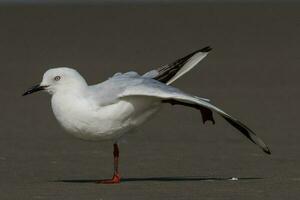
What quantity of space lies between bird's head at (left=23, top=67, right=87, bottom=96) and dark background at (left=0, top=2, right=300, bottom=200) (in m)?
0.72

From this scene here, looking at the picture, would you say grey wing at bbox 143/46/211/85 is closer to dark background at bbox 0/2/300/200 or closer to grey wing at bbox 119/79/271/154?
grey wing at bbox 119/79/271/154

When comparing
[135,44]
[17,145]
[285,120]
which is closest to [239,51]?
[135,44]

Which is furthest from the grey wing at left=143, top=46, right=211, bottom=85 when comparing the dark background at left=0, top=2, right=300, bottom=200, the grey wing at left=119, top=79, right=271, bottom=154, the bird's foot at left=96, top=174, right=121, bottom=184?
the bird's foot at left=96, top=174, right=121, bottom=184

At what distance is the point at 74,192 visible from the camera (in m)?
9.77

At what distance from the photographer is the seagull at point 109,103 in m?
10.4

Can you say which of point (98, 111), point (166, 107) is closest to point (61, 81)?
point (98, 111)

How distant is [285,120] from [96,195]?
517 centimetres

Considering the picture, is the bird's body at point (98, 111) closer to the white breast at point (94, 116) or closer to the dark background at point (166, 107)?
the white breast at point (94, 116)

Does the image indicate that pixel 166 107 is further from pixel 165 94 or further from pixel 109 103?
pixel 165 94

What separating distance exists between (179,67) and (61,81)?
1.19 meters

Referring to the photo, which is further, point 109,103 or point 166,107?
point 166,107

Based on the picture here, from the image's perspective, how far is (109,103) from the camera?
34.4 ft

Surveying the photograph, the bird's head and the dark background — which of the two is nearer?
the dark background

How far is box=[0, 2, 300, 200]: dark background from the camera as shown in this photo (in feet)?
34.0
